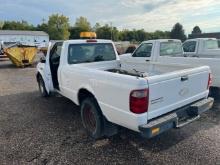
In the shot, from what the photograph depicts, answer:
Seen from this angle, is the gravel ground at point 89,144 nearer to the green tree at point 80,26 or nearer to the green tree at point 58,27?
the green tree at point 58,27

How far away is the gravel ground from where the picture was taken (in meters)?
3.62

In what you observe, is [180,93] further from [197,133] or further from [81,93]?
[81,93]

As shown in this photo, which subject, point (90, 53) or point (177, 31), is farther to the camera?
point (177, 31)

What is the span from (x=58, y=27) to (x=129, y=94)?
91.0 meters

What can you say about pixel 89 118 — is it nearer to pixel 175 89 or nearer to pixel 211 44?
pixel 175 89

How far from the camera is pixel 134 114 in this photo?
3.14 m

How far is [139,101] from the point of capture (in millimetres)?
3072

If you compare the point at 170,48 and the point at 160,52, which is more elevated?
the point at 170,48

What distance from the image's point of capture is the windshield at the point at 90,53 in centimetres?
532

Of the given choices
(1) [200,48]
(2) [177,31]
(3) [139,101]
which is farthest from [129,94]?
(2) [177,31]

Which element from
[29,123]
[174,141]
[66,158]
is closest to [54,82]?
[29,123]

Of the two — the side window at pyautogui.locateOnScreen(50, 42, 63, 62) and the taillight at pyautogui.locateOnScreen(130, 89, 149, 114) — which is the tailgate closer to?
the taillight at pyautogui.locateOnScreen(130, 89, 149, 114)

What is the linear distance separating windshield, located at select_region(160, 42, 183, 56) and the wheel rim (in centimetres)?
462

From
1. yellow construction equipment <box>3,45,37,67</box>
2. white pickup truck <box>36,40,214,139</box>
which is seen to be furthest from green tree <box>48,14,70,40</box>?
white pickup truck <box>36,40,214,139</box>
